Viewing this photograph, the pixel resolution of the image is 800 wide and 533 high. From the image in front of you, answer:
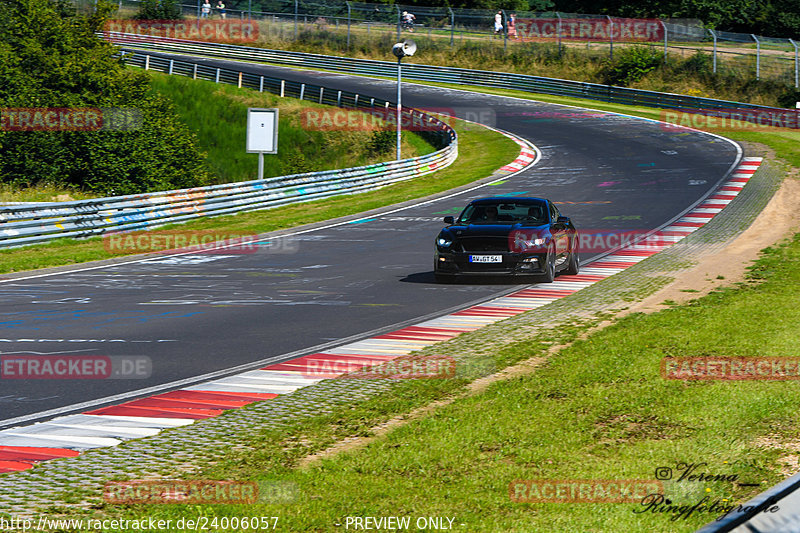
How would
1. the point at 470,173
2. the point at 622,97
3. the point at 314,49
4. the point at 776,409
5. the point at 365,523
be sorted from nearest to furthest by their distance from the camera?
the point at 365,523
the point at 776,409
the point at 470,173
the point at 622,97
the point at 314,49

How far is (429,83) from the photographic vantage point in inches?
2504

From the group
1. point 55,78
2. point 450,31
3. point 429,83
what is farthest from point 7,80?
point 450,31

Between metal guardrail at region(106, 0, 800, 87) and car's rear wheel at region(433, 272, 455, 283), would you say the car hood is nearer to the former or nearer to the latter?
car's rear wheel at region(433, 272, 455, 283)

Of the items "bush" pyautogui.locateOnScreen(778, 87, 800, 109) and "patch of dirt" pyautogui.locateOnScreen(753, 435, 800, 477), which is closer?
"patch of dirt" pyautogui.locateOnScreen(753, 435, 800, 477)

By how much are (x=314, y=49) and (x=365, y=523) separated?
70.9 metres

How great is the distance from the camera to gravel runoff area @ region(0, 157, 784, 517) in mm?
5605

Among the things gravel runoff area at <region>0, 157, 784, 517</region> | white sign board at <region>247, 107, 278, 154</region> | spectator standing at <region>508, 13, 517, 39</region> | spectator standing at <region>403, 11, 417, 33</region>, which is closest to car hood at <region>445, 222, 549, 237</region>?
gravel runoff area at <region>0, 157, 784, 517</region>

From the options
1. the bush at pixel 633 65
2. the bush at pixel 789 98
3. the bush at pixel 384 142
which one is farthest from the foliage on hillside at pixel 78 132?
the bush at pixel 789 98

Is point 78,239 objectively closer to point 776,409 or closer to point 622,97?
point 776,409

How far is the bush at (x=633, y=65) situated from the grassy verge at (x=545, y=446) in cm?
5104

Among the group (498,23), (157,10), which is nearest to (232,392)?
(498,23)

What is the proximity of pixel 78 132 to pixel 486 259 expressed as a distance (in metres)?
28.5

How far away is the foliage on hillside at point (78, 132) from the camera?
3900cm

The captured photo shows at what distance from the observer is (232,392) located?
340 inches
